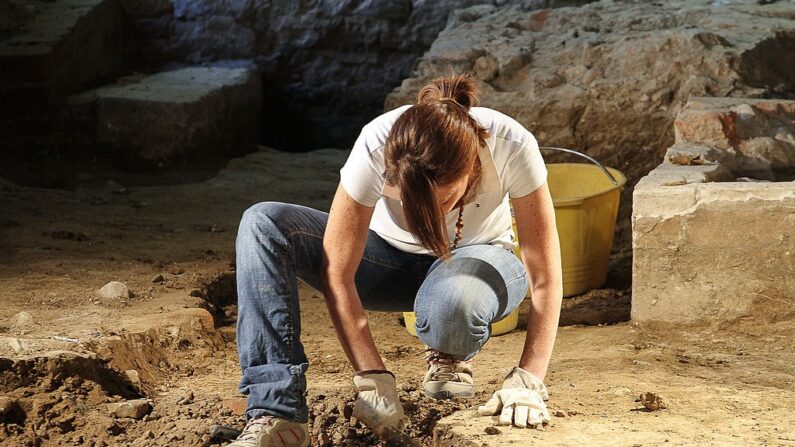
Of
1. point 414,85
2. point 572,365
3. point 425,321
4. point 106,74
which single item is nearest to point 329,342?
point 572,365

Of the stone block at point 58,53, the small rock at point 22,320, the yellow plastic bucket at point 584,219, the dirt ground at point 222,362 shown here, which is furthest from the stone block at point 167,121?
the small rock at point 22,320

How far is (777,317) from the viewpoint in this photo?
325 cm

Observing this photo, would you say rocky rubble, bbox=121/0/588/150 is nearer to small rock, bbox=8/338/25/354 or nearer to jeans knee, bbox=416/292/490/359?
small rock, bbox=8/338/25/354

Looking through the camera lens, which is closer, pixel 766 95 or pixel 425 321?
pixel 425 321

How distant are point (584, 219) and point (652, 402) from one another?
1467 millimetres

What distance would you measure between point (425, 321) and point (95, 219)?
3050 mm

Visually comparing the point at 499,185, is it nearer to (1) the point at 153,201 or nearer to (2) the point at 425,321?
(2) the point at 425,321

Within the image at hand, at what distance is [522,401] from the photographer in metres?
2.33

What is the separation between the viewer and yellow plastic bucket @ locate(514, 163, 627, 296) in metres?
3.92

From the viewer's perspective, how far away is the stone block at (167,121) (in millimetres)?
6285

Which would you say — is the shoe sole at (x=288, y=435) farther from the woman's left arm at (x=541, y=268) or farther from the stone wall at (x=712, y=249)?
the stone wall at (x=712, y=249)

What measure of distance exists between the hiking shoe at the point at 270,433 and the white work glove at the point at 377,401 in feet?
0.52

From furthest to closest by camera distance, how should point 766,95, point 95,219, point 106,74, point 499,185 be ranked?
point 106,74, point 95,219, point 766,95, point 499,185

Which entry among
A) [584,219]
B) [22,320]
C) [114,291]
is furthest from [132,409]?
[584,219]
